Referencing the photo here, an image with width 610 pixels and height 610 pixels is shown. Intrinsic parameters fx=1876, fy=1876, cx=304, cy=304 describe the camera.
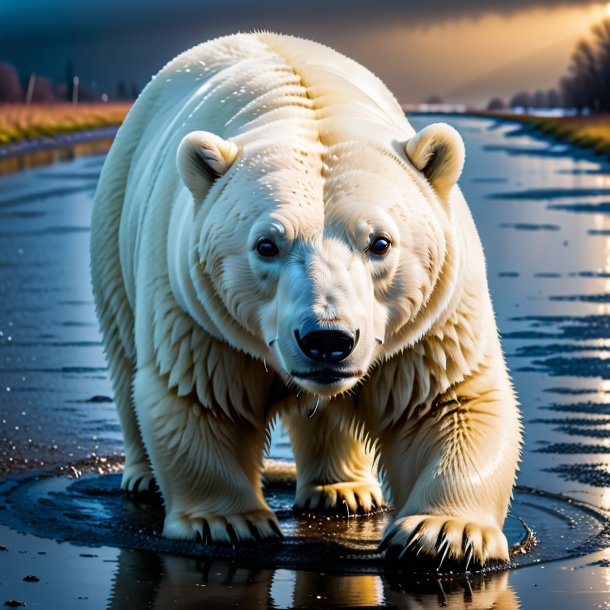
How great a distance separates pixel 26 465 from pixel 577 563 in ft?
8.50

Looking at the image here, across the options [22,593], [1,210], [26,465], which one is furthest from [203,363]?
[1,210]

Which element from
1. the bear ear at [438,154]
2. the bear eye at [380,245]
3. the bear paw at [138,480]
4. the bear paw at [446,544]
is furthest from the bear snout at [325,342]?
the bear paw at [138,480]

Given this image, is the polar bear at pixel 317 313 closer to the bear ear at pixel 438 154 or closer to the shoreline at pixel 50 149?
the bear ear at pixel 438 154

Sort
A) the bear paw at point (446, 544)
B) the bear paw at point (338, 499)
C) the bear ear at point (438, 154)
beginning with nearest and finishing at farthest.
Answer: the bear paw at point (446, 544) → the bear ear at point (438, 154) → the bear paw at point (338, 499)

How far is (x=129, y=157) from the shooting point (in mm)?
7789

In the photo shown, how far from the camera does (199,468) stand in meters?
6.27

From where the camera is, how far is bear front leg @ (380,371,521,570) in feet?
19.1

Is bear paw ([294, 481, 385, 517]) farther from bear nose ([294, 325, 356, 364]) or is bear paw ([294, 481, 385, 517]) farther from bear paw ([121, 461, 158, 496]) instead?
bear nose ([294, 325, 356, 364])

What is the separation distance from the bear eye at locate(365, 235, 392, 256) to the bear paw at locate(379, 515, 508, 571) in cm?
86

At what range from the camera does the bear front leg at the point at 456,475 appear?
5.82 metres

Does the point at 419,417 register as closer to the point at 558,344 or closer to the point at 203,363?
the point at 203,363

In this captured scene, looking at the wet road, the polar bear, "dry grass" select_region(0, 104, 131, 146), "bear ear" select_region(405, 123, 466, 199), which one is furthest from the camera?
"dry grass" select_region(0, 104, 131, 146)

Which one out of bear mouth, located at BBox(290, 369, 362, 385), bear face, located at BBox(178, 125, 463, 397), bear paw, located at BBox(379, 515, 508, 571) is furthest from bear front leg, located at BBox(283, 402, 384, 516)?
bear mouth, located at BBox(290, 369, 362, 385)

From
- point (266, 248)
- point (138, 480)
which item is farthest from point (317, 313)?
point (138, 480)
